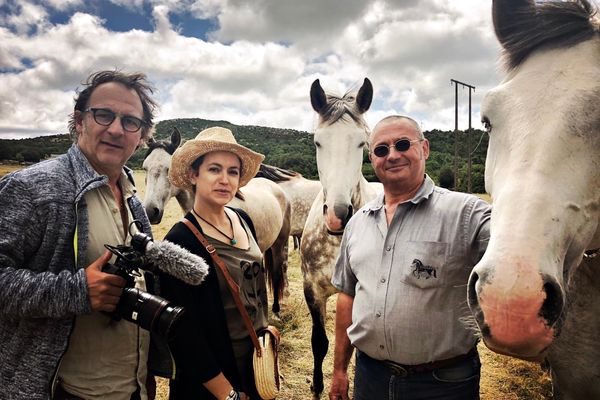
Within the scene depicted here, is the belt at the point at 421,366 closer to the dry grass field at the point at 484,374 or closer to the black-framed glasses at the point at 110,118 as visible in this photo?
the black-framed glasses at the point at 110,118

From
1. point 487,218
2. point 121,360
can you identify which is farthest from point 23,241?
point 487,218

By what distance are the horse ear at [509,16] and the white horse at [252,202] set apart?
4020 mm

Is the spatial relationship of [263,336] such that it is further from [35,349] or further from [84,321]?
[35,349]

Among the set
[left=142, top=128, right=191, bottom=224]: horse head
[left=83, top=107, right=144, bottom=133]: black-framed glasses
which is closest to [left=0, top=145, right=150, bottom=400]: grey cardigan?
[left=83, top=107, right=144, bottom=133]: black-framed glasses

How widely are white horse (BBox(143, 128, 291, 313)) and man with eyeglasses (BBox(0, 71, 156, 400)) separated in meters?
3.38

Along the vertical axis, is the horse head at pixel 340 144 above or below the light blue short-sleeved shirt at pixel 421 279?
above

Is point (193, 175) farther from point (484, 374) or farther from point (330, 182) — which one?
point (484, 374)

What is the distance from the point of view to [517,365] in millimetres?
4363

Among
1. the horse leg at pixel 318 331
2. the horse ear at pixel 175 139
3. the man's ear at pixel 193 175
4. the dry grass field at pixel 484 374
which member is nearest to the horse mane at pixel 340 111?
the man's ear at pixel 193 175

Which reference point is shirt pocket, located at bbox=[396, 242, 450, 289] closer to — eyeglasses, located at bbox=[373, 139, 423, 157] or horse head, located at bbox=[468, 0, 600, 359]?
horse head, located at bbox=[468, 0, 600, 359]

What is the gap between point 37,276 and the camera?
1366mm

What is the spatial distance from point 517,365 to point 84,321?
487 cm

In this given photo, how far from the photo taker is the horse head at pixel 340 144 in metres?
2.92

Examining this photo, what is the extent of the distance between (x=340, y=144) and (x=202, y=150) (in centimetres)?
143
